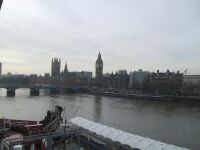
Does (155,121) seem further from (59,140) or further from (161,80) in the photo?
(161,80)

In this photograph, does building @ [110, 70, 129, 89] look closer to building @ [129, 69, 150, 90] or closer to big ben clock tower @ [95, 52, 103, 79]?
building @ [129, 69, 150, 90]

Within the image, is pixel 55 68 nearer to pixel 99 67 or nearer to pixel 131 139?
pixel 99 67

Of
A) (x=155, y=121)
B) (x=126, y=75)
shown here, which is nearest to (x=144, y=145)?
(x=155, y=121)

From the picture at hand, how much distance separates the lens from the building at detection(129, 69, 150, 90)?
334 feet

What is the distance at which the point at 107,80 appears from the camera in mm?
120250

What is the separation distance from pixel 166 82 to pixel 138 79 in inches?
604

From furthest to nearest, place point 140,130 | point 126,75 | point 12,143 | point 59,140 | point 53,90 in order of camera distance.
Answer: point 126,75 → point 53,90 → point 140,130 → point 59,140 → point 12,143

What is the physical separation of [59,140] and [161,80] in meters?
92.5

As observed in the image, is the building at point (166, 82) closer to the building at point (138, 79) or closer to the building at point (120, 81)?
the building at point (138, 79)

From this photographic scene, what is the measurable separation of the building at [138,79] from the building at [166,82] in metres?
2.50

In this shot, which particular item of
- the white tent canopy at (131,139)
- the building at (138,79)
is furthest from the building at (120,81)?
the white tent canopy at (131,139)

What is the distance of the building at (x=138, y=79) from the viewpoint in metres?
102

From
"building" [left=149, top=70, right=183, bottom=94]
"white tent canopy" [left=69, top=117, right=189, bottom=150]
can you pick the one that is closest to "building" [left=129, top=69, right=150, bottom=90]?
"building" [left=149, top=70, right=183, bottom=94]

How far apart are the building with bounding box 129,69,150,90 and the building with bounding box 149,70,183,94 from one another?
2502mm
